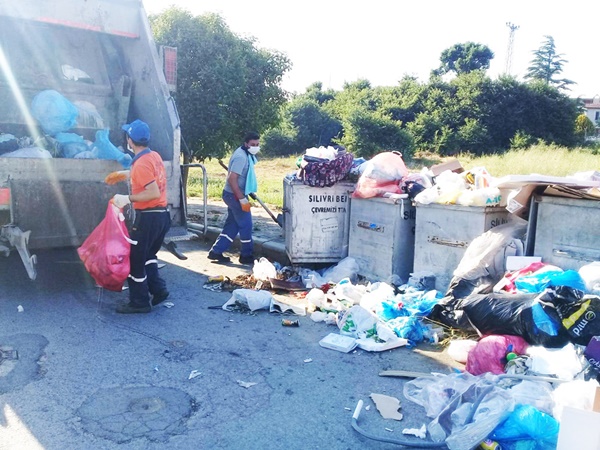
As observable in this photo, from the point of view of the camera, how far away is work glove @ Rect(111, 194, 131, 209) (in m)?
4.52

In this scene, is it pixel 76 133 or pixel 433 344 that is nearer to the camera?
pixel 433 344

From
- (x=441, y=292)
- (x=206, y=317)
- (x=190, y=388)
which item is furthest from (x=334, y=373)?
(x=441, y=292)

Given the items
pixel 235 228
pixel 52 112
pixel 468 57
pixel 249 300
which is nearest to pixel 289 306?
pixel 249 300

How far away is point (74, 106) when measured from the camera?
5738 mm

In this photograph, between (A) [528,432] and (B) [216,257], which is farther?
(B) [216,257]

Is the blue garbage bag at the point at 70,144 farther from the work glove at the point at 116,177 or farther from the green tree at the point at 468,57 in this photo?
the green tree at the point at 468,57

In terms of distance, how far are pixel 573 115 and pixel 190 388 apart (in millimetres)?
34969

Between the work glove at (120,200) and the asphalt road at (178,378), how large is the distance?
2.93ft

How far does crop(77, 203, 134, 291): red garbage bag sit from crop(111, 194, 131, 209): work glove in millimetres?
35

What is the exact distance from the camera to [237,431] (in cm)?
285

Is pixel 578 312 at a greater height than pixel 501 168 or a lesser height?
greater

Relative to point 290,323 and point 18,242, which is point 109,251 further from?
point 290,323

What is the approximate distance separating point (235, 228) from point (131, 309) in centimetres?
233

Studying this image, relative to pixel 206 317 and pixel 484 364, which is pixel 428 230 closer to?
pixel 484 364
